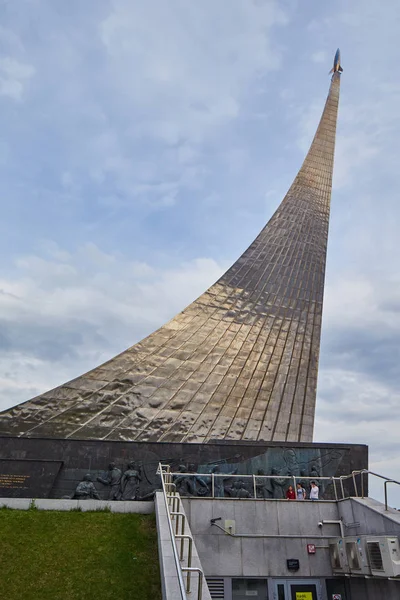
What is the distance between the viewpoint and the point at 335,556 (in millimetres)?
6480

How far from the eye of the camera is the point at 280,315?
15516 millimetres

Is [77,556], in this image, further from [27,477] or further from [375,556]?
[27,477]

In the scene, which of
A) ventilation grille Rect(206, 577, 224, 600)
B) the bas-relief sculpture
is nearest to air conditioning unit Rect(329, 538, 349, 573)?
the bas-relief sculpture

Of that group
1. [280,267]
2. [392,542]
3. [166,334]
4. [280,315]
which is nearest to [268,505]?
[392,542]

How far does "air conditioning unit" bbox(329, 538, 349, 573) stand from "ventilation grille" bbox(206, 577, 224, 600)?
153 centimetres

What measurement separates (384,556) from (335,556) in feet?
4.50

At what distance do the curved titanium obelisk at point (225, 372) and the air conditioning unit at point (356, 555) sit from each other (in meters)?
5.57

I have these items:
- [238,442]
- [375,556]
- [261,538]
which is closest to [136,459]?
[238,442]

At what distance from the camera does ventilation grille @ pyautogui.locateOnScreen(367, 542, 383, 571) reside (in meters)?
5.42

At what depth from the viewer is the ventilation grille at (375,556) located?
542 centimetres

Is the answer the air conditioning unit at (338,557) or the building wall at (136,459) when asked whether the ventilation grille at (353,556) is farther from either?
the building wall at (136,459)

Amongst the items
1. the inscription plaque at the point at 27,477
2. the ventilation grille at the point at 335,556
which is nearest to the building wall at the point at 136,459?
the inscription plaque at the point at 27,477

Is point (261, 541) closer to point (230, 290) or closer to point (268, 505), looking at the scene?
point (268, 505)

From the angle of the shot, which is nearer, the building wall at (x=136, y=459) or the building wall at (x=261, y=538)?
the building wall at (x=261, y=538)
